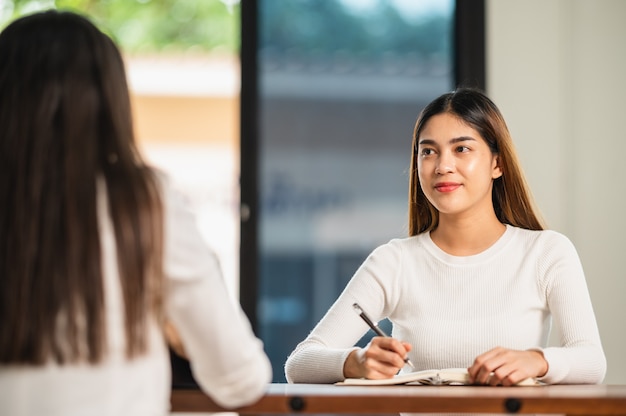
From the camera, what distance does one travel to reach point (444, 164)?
7.06 ft

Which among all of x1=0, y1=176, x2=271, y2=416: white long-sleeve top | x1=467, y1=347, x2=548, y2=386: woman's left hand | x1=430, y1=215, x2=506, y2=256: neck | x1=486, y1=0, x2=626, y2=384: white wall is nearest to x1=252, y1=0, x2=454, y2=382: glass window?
x1=486, y1=0, x2=626, y2=384: white wall

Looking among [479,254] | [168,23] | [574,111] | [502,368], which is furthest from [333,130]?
[168,23]

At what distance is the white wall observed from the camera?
363 centimetres

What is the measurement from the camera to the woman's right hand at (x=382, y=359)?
179cm

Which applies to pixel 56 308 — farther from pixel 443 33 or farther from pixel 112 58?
pixel 443 33

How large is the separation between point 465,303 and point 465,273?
7 cm

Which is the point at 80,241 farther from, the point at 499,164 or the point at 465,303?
the point at 499,164

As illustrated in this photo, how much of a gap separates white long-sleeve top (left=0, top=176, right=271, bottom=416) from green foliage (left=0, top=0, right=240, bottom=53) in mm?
5991

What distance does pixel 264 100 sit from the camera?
148 inches

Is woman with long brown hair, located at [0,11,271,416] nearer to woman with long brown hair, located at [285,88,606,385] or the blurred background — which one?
woman with long brown hair, located at [285,88,606,385]

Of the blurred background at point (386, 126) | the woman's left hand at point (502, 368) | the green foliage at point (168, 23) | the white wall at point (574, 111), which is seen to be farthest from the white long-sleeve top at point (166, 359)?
the green foliage at point (168, 23)

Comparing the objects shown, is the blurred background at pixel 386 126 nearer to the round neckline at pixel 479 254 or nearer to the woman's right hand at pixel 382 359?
the round neckline at pixel 479 254

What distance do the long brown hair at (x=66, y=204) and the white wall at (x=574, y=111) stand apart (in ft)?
8.45

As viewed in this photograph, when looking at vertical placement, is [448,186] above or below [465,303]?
above
